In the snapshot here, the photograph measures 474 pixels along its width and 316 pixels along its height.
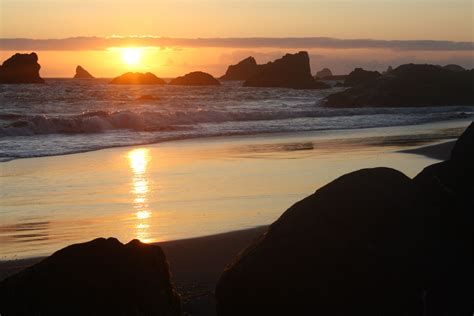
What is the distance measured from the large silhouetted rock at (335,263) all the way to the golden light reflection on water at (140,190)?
3.69 meters

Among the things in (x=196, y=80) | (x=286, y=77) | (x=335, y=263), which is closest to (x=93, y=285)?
(x=335, y=263)

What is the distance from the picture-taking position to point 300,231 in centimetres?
489

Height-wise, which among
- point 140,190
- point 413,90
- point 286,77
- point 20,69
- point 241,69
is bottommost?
point 241,69

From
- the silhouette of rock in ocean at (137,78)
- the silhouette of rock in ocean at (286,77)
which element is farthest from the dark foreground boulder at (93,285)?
the silhouette of rock in ocean at (137,78)

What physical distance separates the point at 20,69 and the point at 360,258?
95665 mm

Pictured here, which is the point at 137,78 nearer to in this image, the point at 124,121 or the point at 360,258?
the point at 124,121

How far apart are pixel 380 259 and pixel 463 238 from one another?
0.76 m

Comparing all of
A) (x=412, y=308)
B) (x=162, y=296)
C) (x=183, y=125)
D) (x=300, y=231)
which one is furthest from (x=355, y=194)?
(x=183, y=125)

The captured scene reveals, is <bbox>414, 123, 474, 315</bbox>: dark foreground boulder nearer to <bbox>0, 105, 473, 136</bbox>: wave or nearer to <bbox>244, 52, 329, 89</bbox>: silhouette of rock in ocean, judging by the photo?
<bbox>0, 105, 473, 136</bbox>: wave

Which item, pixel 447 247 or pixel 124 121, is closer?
pixel 447 247

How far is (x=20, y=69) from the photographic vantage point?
313ft

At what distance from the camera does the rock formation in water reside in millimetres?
4707

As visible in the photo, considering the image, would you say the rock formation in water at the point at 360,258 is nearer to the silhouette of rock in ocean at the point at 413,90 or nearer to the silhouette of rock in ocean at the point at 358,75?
the silhouette of rock in ocean at the point at 413,90

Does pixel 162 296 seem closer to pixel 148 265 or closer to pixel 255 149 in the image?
pixel 148 265
